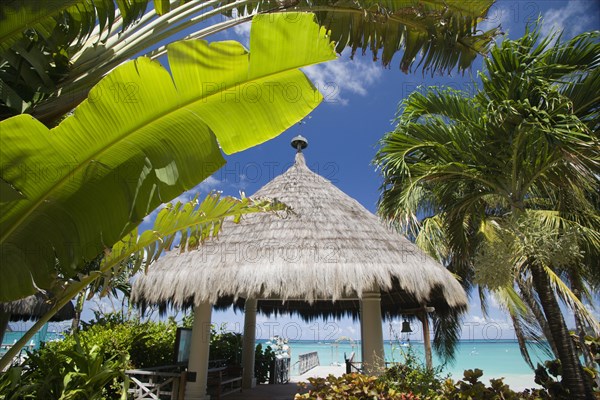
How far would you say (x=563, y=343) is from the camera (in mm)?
4523

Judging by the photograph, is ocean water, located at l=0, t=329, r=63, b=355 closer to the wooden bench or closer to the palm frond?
the wooden bench

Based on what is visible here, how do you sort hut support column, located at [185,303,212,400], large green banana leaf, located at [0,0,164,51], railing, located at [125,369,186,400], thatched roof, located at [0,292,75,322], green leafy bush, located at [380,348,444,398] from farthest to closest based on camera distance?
thatched roof, located at [0,292,75,322], hut support column, located at [185,303,212,400], railing, located at [125,369,186,400], green leafy bush, located at [380,348,444,398], large green banana leaf, located at [0,0,164,51]

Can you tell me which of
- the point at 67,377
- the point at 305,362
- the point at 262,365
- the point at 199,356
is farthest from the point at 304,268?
the point at 305,362

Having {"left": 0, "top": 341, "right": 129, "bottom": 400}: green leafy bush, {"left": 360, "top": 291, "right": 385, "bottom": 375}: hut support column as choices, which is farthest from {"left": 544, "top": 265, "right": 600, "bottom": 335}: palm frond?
{"left": 0, "top": 341, "right": 129, "bottom": 400}: green leafy bush

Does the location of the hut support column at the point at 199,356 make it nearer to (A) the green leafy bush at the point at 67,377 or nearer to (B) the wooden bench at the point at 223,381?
(B) the wooden bench at the point at 223,381

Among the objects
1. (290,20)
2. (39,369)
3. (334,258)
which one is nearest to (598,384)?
(334,258)

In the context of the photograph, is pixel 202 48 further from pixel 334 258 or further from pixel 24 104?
pixel 334 258

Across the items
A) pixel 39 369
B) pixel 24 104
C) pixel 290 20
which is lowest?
pixel 39 369

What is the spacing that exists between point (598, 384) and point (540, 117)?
490cm

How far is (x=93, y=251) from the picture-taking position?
2.33 metres

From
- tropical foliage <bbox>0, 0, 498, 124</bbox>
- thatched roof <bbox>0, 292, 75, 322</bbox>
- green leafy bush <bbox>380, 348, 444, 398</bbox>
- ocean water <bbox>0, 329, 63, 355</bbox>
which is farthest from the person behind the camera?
ocean water <bbox>0, 329, 63, 355</bbox>

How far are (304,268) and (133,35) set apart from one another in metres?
3.83

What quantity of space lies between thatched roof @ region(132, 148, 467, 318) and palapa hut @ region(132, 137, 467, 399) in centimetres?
1

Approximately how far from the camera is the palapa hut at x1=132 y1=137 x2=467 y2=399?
18.1ft
